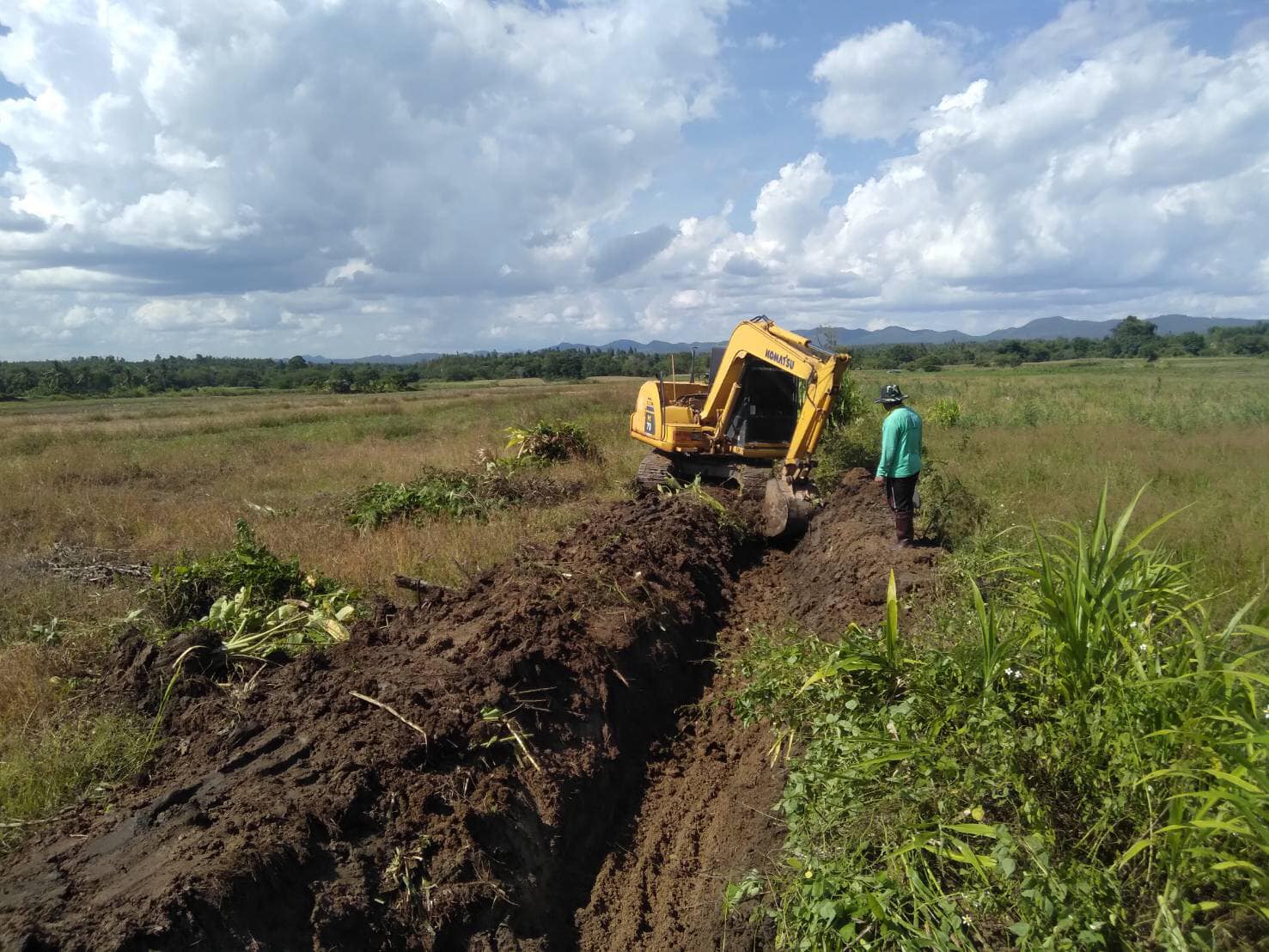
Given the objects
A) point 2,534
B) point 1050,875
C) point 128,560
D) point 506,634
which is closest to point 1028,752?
point 1050,875

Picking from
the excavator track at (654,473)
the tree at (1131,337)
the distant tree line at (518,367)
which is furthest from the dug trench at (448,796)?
the tree at (1131,337)

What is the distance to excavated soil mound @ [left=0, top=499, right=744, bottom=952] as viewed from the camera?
2.97 metres

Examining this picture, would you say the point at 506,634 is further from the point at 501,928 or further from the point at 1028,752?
the point at 1028,752

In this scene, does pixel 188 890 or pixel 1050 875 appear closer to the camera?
pixel 1050 875

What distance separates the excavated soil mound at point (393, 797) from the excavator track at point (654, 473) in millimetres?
5444

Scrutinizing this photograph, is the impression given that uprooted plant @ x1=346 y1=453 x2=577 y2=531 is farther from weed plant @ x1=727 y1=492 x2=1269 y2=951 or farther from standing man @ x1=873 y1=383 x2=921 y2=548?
weed plant @ x1=727 y1=492 x2=1269 y2=951

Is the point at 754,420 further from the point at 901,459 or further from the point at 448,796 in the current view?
the point at 448,796

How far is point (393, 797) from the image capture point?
3699 millimetres

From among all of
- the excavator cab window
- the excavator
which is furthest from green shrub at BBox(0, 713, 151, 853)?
the excavator cab window

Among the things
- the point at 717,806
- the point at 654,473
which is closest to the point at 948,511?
the point at 654,473

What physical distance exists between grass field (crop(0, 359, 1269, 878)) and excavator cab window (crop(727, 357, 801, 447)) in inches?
103

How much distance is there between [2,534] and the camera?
1095cm

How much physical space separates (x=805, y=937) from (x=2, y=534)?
12.4m

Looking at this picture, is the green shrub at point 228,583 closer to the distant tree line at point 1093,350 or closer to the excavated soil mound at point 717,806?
the excavated soil mound at point 717,806
